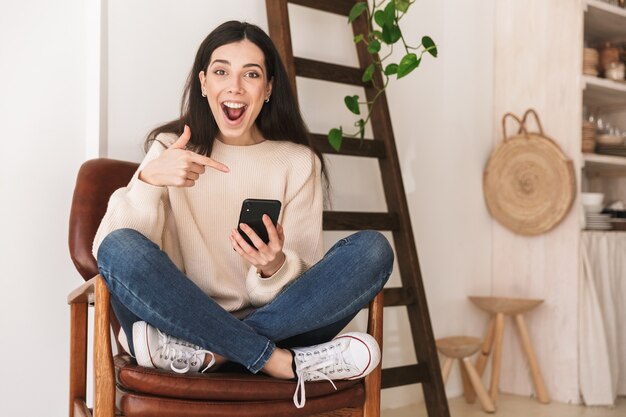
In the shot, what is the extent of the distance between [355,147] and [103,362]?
1519mm

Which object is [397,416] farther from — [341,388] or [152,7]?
[152,7]

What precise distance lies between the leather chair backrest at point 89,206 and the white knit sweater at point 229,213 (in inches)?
9.3

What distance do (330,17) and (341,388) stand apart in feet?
5.73

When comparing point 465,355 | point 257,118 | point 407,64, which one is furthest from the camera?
point 465,355

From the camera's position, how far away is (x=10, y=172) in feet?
7.08

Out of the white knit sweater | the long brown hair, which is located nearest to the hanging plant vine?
the long brown hair

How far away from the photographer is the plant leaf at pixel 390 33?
8.66 feet

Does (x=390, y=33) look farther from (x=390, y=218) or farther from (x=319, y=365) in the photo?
(x=319, y=365)

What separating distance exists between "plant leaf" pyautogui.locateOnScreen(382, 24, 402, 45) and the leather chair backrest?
3.66 ft

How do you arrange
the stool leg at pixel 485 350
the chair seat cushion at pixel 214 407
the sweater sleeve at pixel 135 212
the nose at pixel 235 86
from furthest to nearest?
the stool leg at pixel 485 350 → the nose at pixel 235 86 → the sweater sleeve at pixel 135 212 → the chair seat cushion at pixel 214 407

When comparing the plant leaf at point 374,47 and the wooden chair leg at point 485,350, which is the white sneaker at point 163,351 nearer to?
the plant leaf at point 374,47

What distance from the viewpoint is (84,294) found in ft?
5.86

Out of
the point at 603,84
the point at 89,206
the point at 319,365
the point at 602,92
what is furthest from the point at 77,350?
the point at 602,92

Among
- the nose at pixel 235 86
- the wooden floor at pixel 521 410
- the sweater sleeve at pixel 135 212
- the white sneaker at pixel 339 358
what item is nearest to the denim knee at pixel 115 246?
the sweater sleeve at pixel 135 212
